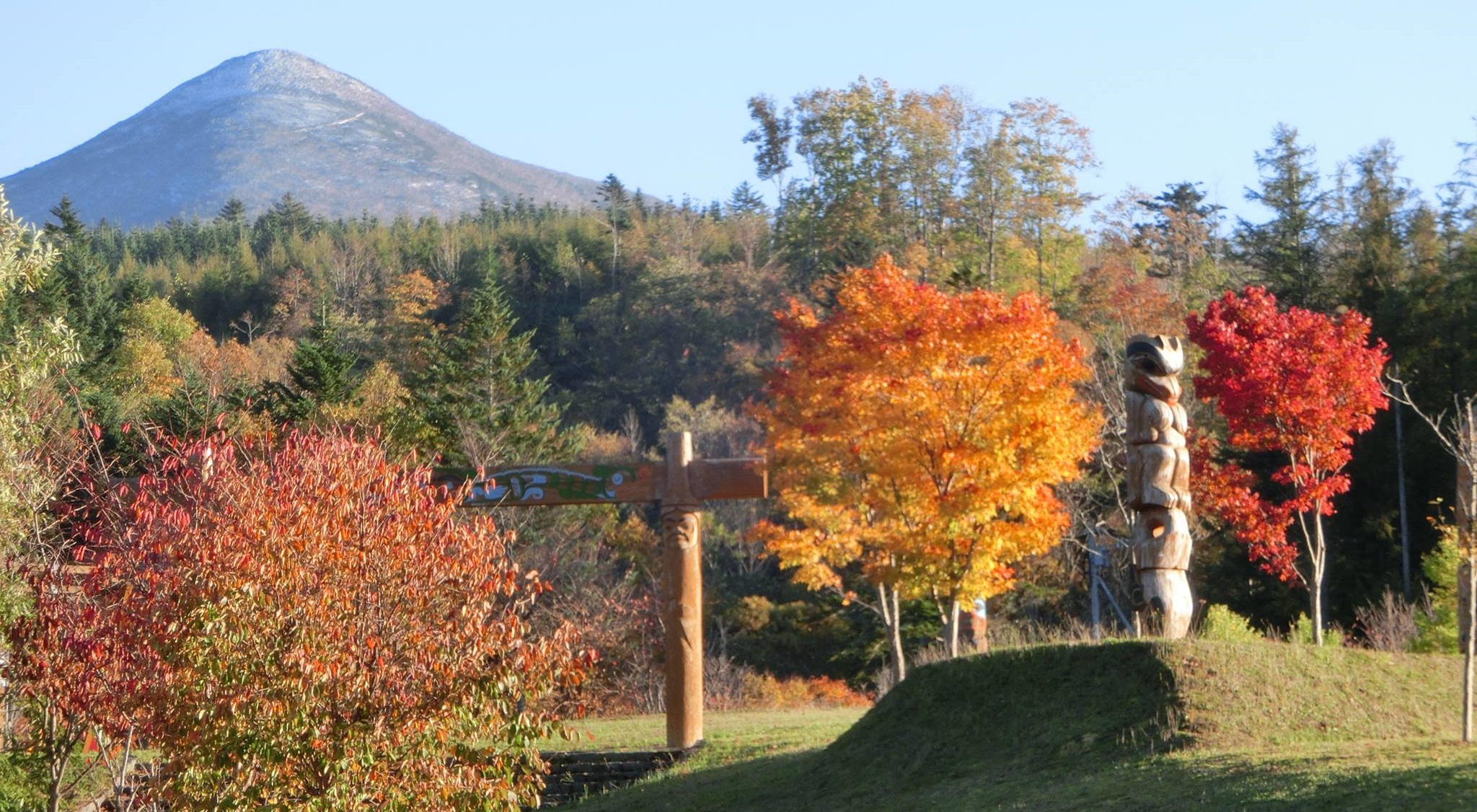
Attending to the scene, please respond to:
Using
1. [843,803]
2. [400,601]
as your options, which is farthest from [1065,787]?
[400,601]

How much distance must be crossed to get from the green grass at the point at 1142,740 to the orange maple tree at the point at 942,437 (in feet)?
11.9

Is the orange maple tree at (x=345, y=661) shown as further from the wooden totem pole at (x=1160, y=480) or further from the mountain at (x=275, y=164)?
the mountain at (x=275, y=164)

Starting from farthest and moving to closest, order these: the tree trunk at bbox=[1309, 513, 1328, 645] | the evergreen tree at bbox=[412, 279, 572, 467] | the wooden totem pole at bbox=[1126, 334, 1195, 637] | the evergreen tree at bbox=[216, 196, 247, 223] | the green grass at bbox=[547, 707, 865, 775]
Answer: the evergreen tree at bbox=[216, 196, 247, 223] → the evergreen tree at bbox=[412, 279, 572, 467] → the tree trunk at bbox=[1309, 513, 1328, 645] → the green grass at bbox=[547, 707, 865, 775] → the wooden totem pole at bbox=[1126, 334, 1195, 637]

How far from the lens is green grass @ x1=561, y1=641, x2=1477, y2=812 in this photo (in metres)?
9.92

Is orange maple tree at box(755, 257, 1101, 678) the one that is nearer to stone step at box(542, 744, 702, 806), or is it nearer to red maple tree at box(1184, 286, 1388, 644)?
red maple tree at box(1184, 286, 1388, 644)

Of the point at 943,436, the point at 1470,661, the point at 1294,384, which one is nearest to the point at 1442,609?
the point at 1294,384

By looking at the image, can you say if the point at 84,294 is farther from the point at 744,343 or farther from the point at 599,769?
the point at 599,769

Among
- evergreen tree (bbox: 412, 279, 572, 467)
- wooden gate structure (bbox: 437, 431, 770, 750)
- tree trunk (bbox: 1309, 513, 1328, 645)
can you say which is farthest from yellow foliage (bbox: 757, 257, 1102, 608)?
evergreen tree (bbox: 412, 279, 572, 467)

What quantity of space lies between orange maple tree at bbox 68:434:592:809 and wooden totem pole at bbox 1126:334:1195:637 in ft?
21.1

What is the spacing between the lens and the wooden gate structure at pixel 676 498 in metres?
16.6

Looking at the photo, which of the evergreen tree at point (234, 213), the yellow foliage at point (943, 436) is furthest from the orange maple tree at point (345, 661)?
the evergreen tree at point (234, 213)

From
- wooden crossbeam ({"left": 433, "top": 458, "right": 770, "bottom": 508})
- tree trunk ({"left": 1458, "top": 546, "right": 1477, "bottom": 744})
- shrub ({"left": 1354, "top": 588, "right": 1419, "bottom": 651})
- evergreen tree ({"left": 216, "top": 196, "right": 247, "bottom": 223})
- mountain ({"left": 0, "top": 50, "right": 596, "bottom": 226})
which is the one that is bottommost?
shrub ({"left": 1354, "top": 588, "right": 1419, "bottom": 651})

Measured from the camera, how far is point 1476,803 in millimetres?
8531

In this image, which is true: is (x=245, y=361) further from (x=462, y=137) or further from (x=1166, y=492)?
(x=462, y=137)
